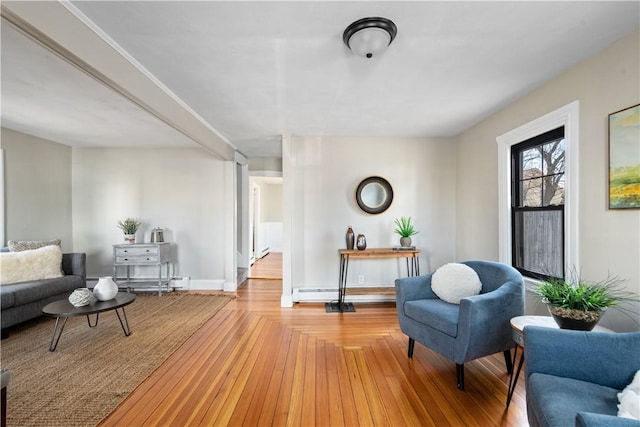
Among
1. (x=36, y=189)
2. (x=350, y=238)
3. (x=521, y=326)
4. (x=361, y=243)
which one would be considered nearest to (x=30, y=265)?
(x=36, y=189)

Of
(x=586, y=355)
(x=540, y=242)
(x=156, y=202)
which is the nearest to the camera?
(x=586, y=355)

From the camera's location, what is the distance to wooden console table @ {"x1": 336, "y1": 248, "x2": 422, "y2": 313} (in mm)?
3648

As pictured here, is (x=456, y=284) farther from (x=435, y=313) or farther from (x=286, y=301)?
(x=286, y=301)

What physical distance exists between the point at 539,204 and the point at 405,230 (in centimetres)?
152

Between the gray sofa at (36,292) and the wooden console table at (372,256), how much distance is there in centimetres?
328

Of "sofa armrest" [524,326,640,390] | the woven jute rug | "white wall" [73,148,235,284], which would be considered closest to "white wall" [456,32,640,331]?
"sofa armrest" [524,326,640,390]

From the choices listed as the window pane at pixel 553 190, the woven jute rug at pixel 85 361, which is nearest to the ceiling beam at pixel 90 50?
the woven jute rug at pixel 85 361

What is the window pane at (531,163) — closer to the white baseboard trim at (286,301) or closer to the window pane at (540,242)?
the window pane at (540,242)

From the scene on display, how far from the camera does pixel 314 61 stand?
2.07 m

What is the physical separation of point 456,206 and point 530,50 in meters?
2.45

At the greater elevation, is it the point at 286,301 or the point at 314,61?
the point at 314,61

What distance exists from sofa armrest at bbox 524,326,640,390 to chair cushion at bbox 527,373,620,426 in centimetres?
4

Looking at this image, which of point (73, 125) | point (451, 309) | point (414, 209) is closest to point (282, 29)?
point (451, 309)

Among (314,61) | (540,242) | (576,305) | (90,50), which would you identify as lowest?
(576,305)
